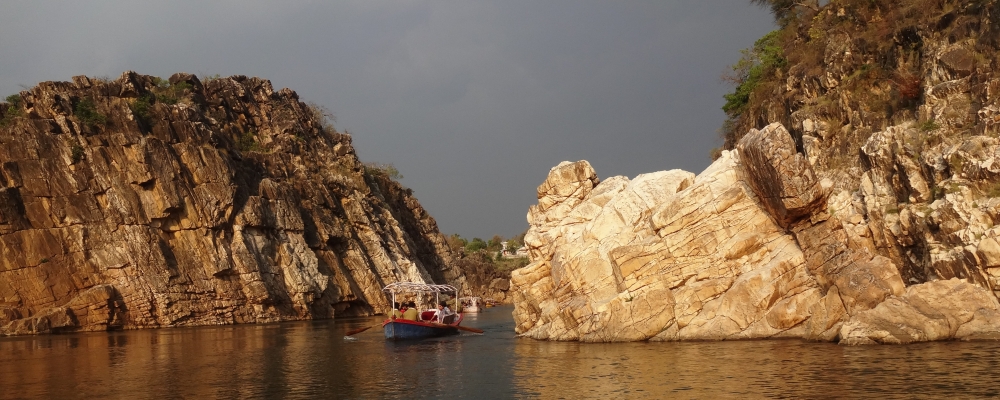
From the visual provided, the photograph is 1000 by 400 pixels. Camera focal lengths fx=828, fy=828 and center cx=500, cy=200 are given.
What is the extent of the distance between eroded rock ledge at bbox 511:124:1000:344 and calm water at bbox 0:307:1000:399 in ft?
3.09

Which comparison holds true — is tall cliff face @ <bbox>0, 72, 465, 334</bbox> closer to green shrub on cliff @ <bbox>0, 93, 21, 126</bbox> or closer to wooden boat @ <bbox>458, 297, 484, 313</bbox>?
green shrub on cliff @ <bbox>0, 93, 21, 126</bbox>

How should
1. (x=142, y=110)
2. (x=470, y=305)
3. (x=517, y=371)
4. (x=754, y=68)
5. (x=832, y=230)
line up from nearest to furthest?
1. (x=517, y=371)
2. (x=832, y=230)
3. (x=754, y=68)
4. (x=142, y=110)
5. (x=470, y=305)

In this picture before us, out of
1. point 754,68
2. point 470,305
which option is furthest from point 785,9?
point 470,305

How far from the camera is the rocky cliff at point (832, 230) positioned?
27.3 meters

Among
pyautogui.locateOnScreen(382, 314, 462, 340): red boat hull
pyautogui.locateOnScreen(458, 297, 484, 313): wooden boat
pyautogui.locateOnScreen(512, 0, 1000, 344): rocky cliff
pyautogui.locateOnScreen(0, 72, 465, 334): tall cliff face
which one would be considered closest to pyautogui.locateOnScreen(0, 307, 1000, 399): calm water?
pyautogui.locateOnScreen(512, 0, 1000, 344): rocky cliff

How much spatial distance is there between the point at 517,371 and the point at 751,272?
374 inches

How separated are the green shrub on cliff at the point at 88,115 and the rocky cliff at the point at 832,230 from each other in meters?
39.6

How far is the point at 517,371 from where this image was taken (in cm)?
2692

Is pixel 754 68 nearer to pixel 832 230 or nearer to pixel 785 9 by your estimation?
pixel 785 9

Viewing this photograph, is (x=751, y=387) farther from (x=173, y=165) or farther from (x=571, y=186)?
(x=173, y=165)

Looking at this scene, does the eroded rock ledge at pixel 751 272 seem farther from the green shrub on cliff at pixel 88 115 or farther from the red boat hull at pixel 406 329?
the green shrub on cliff at pixel 88 115

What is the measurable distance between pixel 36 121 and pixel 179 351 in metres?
31.2

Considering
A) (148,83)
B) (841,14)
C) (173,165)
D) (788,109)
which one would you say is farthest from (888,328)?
(148,83)

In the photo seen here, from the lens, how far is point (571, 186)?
134 feet
